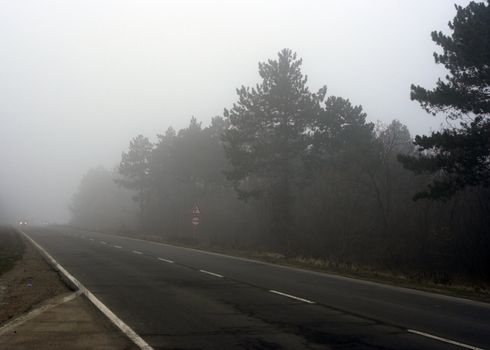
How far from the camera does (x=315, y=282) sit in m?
16.3

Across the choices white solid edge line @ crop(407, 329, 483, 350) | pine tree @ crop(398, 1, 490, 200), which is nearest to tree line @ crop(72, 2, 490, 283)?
pine tree @ crop(398, 1, 490, 200)

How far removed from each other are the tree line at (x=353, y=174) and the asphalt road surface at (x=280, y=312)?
6.34 metres

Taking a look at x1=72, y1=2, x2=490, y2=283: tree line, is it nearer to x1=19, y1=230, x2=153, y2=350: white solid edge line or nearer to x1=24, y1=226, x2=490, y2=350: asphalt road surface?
x1=24, y1=226, x2=490, y2=350: asphalt road surface

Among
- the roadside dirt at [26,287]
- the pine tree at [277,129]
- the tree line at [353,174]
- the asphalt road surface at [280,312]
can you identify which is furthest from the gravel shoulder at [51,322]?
the pine tree at [277,129]

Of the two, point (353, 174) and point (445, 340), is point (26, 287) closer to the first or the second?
point (445, 340)

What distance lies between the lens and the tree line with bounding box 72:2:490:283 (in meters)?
21.8

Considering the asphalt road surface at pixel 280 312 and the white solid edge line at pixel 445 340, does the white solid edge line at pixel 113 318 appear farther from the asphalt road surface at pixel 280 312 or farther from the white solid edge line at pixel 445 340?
the white solid edge line at pixel 445 340

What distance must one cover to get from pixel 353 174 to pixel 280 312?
2803 centimetres

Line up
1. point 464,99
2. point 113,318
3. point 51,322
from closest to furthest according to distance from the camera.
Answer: point 51,322
point 113,318
point 464,99

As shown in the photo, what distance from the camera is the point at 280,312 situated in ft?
34.8

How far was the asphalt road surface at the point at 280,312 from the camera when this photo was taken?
816 centimetres

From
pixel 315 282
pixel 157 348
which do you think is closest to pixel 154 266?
pixel 315 282

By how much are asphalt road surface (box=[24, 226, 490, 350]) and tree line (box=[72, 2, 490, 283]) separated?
6.34 m

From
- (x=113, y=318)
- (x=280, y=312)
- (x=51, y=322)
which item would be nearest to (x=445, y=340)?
(x=280, y=312)
